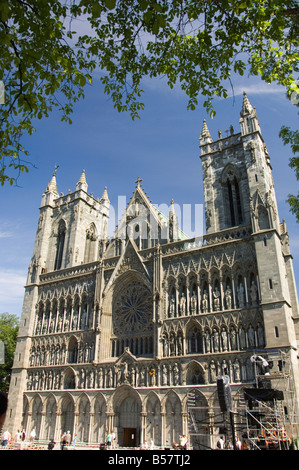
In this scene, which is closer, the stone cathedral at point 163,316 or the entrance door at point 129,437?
the stone cathedral at point 163,316

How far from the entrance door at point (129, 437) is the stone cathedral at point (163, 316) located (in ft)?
0.24

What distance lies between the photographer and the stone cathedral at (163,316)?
23766 mm

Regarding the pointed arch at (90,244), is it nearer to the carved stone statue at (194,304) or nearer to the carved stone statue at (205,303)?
the carved stone statue at (194,304)

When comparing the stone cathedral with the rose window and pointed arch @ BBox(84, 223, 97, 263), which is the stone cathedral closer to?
the rose window

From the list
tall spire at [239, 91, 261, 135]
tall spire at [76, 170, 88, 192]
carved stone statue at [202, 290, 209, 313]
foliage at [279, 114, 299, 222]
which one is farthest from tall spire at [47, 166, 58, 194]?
foliage at [279, 114, 299, 222]

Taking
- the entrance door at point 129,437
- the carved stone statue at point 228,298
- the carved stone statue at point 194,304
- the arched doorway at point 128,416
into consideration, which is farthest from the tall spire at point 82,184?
the entrance door at point 129,437

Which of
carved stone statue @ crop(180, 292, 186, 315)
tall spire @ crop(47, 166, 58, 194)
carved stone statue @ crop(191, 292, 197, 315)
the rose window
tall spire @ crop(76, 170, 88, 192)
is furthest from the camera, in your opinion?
tall spire @ crop(47, 166, 58, 194)

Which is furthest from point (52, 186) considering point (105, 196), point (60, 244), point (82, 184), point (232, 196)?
point (232, 196)

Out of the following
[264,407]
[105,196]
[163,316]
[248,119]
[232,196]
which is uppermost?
[105,196]

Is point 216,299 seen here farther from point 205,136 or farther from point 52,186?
point 52,186

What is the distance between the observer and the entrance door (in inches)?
1032

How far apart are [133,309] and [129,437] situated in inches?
360

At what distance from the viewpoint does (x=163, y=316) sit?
27688mm

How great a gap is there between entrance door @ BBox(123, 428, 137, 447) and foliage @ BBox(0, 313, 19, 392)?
23052 mm
